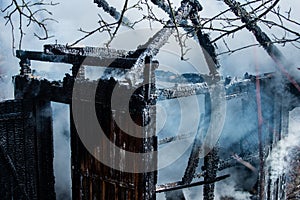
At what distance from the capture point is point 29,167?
5469 mm

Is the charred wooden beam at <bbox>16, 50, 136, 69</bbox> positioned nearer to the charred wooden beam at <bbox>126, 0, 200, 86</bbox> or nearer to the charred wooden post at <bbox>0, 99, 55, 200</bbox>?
the charred wooden beam at <bbox>126, 0, 200, 86</bbox>

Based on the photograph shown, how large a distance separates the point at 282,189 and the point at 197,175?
6.88ft

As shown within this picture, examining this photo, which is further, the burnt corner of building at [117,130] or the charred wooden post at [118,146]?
the burnt corner of building at [117,130]

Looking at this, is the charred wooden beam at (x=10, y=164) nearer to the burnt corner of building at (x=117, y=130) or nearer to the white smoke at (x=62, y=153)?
the burnt corner of building at (x=117, y=130)

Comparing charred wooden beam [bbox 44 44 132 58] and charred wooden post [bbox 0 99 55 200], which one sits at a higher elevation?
charred wooden beam [bbox 44 44 132 58]

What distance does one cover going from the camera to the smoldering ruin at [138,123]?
14.5 ft

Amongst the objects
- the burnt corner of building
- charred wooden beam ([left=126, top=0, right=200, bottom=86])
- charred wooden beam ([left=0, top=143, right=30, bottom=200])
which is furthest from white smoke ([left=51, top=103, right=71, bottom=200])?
charred wooden beam ([left=126, top=0, right=200, bottom=86])

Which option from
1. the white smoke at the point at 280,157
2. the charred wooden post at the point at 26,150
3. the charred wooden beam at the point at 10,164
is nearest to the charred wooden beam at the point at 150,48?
the charred wooden post at the point at 26,150

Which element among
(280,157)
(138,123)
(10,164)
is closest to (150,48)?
(138,123)

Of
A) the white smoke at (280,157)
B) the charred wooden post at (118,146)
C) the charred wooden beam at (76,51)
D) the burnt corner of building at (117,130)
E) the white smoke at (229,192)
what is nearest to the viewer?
the charred wooden post at (118,146)

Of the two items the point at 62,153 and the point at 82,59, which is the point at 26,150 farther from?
the point at 62,153

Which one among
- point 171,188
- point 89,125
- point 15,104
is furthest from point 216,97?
point 15,104

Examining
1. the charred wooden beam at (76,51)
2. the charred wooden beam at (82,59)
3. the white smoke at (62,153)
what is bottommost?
the white smoke at (62,153)

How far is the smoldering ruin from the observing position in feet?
14.5
